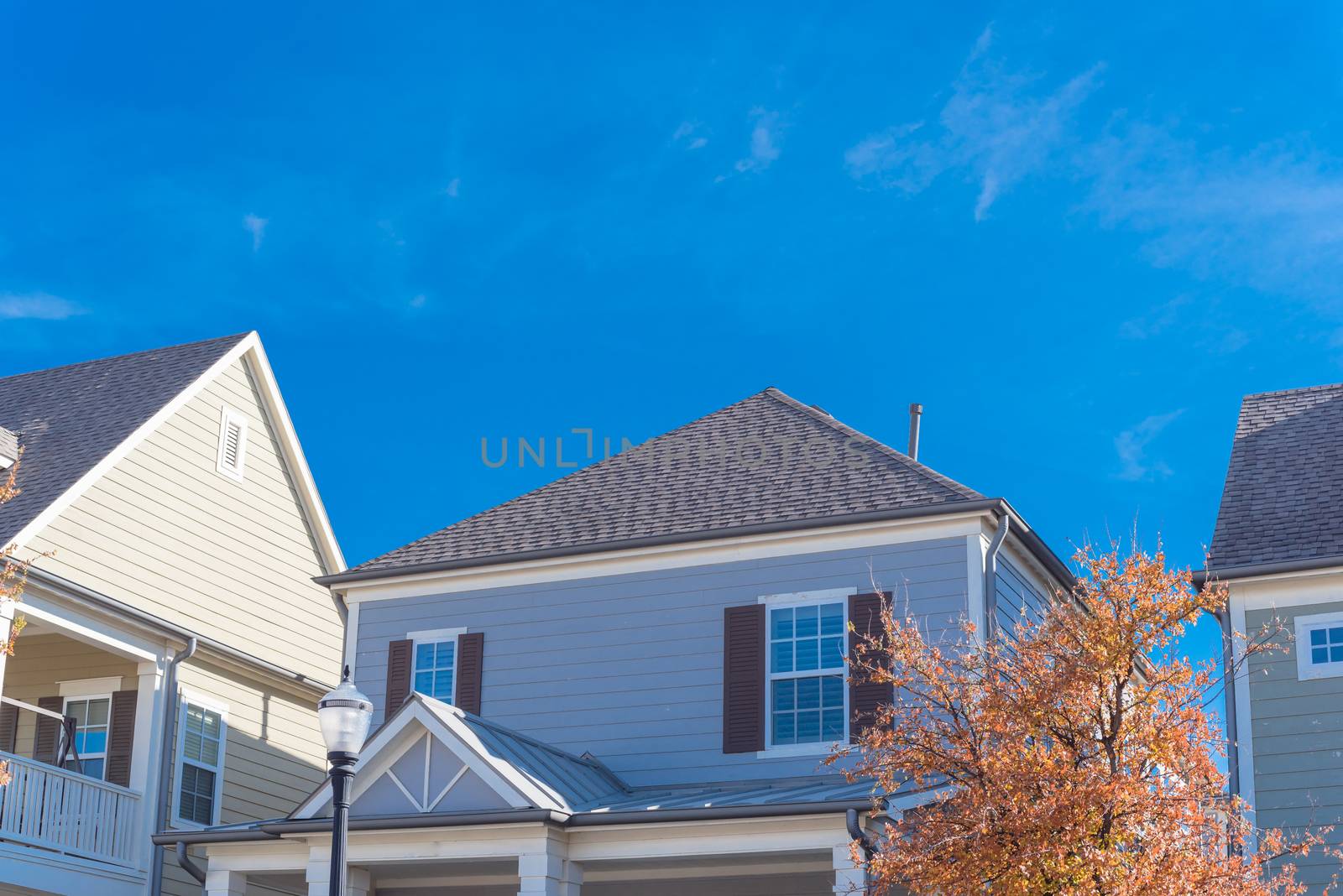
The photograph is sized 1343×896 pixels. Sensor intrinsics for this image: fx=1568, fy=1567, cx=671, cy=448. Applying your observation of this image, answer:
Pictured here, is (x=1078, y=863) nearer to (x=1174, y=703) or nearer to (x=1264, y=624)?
(x=1174, y=703)

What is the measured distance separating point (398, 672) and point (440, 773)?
395 cm

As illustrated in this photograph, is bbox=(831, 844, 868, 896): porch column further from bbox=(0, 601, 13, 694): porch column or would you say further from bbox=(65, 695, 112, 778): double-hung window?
bbox=(65, 695, 112, 778): double-hung window

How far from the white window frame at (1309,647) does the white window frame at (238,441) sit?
45.6 ft

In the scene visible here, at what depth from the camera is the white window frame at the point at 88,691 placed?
19344 mm

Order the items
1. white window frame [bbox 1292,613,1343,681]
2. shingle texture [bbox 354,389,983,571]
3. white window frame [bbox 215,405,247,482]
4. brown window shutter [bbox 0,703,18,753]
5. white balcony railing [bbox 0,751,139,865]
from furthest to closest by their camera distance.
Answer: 1. white window frame [bbox 215,405,247,482]
2. brown window shutter [bbox 0,703,18,753]
3. shingle texture [bbox 354,389,983,571]
4. white balcony railing [bbox 0,751,139,865]
5. white window frame [bbox 1292,613,1343,681]

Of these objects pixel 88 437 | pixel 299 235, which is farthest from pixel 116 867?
pixel 299 235

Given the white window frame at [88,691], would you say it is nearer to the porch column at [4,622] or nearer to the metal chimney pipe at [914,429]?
the porch column at [4,622]

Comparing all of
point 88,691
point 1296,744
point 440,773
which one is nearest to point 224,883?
point 440,773

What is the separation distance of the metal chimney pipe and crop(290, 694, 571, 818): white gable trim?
688cm

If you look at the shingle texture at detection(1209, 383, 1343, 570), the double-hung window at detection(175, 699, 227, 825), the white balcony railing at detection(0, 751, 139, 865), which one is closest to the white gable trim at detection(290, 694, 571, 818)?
the white balcony railing at detection(0, 751, 139, 865)

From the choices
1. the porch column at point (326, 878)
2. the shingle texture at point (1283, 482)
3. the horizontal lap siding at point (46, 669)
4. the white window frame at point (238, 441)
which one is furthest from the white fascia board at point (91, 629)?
the shingle texture at point (1283, 482)

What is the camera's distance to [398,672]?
18391mm

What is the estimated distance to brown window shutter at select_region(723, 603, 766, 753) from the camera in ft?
53.7

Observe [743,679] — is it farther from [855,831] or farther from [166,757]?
[166,757]
